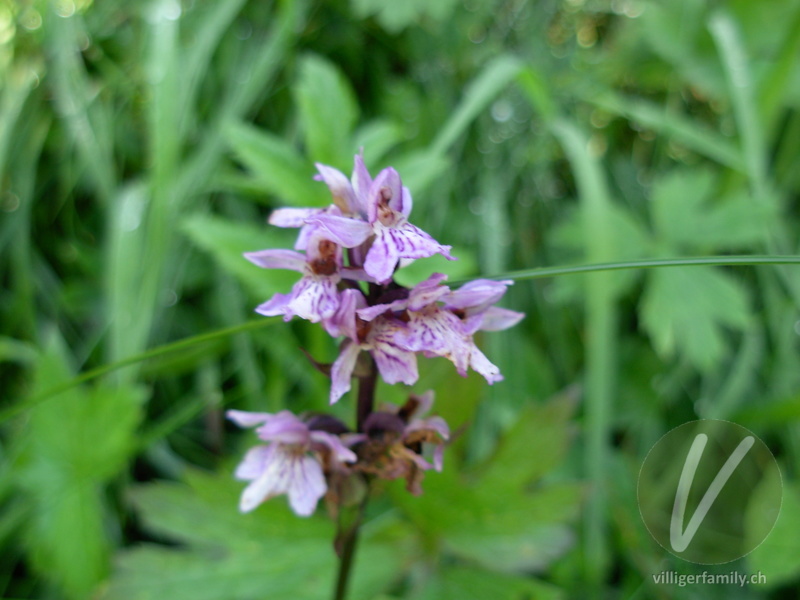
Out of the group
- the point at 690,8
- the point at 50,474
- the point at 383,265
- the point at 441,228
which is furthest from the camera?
the point at 690,8

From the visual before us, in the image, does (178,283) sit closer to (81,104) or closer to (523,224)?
(81,104)

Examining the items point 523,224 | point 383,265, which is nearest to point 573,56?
point 523,224

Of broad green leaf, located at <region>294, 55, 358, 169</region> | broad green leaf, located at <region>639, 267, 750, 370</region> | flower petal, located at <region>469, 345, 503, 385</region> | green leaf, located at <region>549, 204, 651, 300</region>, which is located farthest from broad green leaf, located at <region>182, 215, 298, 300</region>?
broad green leaf, located at <region>639, 267, 750, 370</region>

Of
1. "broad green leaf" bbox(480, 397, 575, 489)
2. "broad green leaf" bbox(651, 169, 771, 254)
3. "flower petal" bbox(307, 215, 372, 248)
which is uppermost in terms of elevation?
"flower petal" bbox(307, 215, 372, 248)

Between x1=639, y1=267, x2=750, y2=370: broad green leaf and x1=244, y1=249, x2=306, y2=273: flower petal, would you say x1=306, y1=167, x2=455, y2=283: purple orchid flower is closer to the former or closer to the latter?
x1=244, y1=249, x2=306, y2=273: flower petal

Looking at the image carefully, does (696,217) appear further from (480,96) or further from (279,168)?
(279,168)

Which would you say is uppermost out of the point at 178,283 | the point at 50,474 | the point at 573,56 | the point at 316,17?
the point at 316,17

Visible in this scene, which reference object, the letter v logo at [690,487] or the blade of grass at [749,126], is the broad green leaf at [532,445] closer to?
the letter v logo at [690,487]

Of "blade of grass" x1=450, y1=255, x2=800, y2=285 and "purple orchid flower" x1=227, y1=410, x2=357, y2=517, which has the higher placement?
"blade of grass" x1=450, y1=255, x2=800, y2=285
